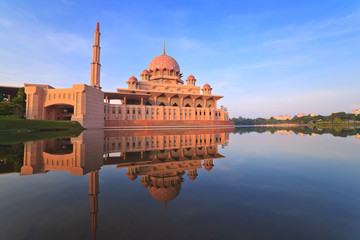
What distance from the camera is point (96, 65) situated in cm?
4000

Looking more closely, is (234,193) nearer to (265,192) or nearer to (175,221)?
(265,192)

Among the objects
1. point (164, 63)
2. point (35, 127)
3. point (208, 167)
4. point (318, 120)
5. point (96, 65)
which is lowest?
point (208, 167)

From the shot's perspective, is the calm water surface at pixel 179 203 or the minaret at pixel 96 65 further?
the minaret at pixel 96 65

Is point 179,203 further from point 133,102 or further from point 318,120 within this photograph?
point 318,120

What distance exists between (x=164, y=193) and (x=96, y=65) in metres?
43.5

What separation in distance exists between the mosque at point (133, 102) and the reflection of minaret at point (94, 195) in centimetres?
2904

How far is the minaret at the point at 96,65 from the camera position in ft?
130

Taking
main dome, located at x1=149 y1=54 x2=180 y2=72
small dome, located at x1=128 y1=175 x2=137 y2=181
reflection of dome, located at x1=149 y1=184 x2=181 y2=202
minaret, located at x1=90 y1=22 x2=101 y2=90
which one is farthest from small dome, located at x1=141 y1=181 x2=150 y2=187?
main dome, located at x1=149 y1=54 x2=180 y2=72

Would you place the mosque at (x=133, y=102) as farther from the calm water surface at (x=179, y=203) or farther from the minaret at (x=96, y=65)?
the calm water surface at (x=179, y=203)

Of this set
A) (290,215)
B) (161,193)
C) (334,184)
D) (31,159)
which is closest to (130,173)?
(161,193)

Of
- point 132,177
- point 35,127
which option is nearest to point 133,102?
point 35,127

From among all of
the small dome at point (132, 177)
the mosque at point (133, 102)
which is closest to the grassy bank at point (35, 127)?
the mosque at point (133, 102)

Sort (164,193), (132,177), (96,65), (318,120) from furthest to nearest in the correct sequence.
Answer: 1. (318,120)
2. (96,65)
3. (132,177)
4. (164,193)

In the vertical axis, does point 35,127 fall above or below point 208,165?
above
